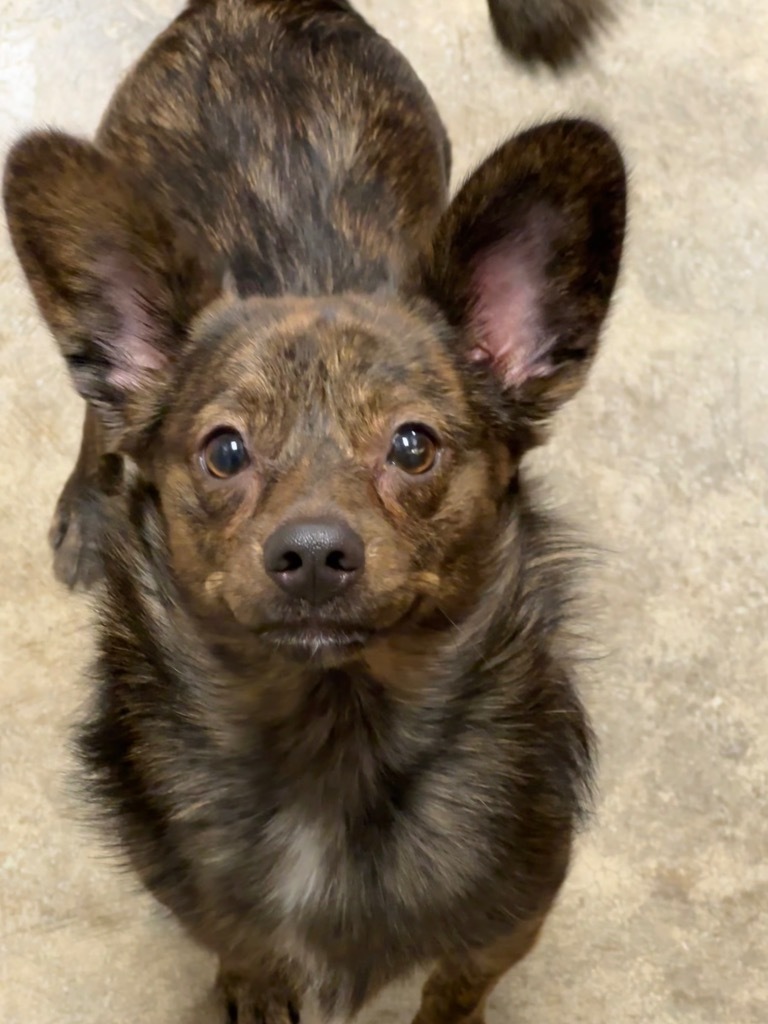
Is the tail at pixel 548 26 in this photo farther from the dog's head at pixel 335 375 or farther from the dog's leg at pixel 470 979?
the dog's leg at pixel 470 979

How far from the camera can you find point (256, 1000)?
2443mm

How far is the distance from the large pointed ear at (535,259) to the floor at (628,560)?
3.37 feet

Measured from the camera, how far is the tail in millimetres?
2637

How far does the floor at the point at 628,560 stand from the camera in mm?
2506

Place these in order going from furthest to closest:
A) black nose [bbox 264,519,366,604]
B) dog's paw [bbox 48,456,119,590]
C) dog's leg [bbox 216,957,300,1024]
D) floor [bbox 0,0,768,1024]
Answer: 1. dog's paw [bbox 48,456,119,590]
2. floor [bbox 0,0,768,1024]
3. dog's leg [bbox 216,957,300,1024]
4. black nose [bbox 264,519,366,604]

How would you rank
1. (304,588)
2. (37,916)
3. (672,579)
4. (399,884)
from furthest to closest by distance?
(672,579), (37,916), (399,884), (304,588)

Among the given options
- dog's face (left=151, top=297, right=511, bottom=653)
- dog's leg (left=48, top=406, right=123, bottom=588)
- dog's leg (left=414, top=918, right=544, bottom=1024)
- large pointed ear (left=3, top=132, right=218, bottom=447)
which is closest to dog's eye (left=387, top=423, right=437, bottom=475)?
dog's face (left=151, top=297, right=511, bottom=653)

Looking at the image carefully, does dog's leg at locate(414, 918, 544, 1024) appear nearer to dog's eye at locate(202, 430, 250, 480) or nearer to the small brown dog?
the small brown dog

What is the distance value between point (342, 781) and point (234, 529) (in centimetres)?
50

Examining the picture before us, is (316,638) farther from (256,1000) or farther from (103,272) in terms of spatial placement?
(256,1000)

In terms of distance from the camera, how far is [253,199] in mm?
2285

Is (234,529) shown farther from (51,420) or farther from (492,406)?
(51,420)

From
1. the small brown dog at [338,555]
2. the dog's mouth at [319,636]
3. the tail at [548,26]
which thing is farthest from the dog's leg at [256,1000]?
the tail at [548,26]

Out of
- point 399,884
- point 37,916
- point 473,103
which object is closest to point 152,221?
point 399,884
